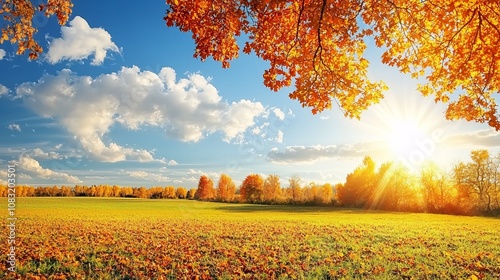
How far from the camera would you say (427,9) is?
850cm

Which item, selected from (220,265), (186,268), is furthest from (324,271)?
(186,268)

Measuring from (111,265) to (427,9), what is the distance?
1069cm

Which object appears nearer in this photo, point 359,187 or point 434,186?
point 434,186

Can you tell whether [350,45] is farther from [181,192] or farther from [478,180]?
[181,192]

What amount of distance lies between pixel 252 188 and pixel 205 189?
31333 millimetres

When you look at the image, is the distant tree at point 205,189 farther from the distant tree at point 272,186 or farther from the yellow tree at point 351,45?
the yellow tree at point 351,45

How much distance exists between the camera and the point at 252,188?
98.9 m

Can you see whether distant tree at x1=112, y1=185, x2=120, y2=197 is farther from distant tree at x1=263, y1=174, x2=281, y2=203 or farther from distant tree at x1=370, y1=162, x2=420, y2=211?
distant tree at x1=370, y1=162, x2=420, y2=211

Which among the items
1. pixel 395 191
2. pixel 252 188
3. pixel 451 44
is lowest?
pixel 252 188

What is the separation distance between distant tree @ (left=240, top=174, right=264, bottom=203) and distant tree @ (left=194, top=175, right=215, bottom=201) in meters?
24.9

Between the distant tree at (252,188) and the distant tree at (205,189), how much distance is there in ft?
81.7

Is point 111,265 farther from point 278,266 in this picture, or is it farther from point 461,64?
point 461,64

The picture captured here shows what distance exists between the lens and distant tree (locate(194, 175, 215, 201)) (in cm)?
12238

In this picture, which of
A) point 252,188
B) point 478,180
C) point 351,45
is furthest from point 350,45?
point 252,188
